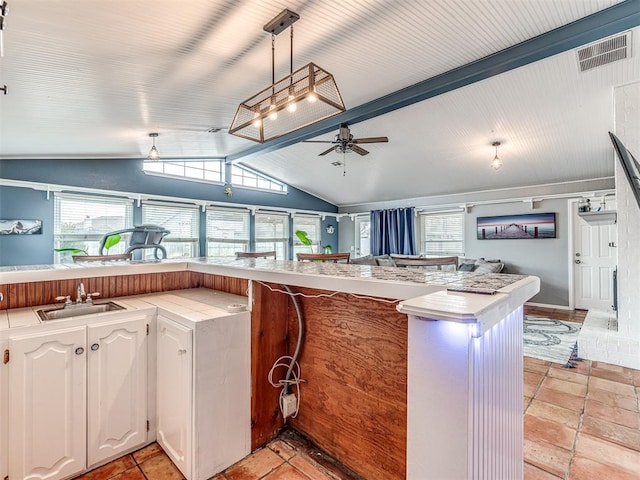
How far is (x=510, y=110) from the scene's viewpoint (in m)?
3.71

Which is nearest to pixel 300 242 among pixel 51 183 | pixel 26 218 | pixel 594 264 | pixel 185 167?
pixel 185 167

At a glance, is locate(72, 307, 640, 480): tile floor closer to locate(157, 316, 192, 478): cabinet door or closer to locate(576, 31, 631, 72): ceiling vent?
locate(157, 316, 192, 478): cabinet door

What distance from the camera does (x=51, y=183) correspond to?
15.0 ft

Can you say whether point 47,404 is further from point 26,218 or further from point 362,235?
point 362,235

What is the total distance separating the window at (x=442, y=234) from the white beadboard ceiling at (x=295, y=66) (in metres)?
1.94

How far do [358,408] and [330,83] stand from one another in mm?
1961

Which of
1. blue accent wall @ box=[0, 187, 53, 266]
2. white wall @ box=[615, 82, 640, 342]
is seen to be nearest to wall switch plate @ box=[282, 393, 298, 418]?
white wall @ box=[615, 82, 640, 342]

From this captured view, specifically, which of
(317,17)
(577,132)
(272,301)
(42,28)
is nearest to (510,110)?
(577,132)

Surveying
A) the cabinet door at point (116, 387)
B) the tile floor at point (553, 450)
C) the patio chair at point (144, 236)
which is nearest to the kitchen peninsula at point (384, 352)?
the tile floor at point (553, 450)

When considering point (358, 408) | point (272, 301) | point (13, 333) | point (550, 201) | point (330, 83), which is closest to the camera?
point (13, 333)

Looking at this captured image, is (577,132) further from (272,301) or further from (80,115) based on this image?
(80,115)

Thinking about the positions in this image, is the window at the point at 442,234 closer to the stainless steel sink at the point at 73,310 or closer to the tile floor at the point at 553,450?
the tile floor at the point at 553,450

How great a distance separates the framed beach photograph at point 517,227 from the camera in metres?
5.62

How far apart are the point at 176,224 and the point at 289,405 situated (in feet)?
16.3
